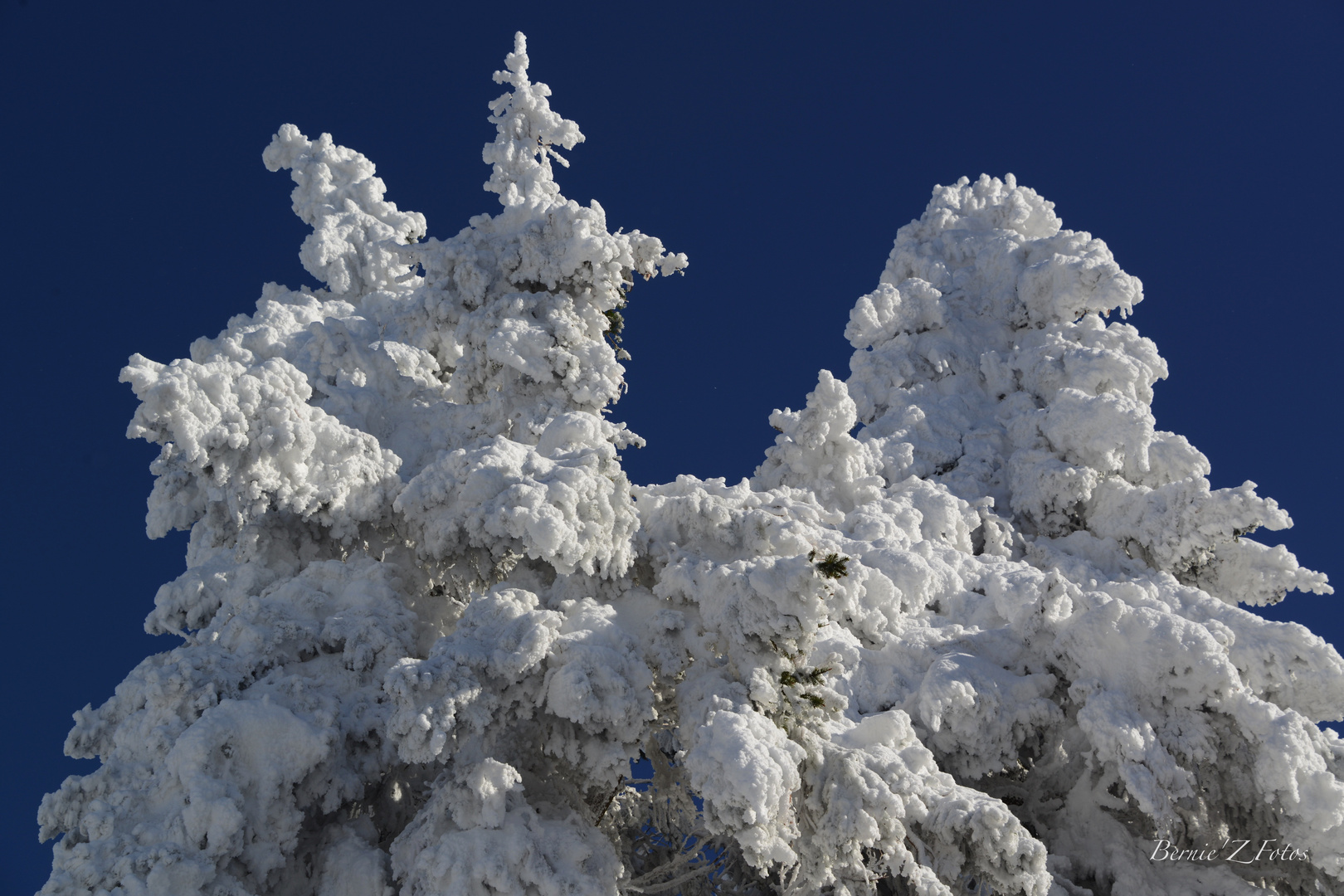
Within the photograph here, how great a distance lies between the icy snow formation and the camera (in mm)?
7430

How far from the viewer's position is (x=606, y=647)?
8188 millimetres

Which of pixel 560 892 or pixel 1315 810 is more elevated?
→ pixel 1315 810

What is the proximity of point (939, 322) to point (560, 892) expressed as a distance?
1373 centimetres

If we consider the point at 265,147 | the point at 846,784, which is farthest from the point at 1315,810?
the point at 265,147

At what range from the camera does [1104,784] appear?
958cm

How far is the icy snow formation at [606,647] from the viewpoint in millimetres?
7430

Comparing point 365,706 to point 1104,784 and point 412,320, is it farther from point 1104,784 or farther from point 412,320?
point 1104,784
